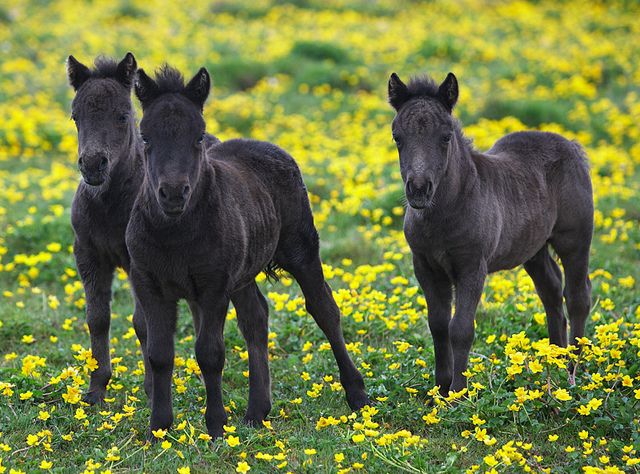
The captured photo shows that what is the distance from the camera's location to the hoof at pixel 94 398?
601 cm

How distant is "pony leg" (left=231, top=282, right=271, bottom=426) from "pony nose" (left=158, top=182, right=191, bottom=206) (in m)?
1.53

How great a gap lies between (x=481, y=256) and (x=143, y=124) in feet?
7.69

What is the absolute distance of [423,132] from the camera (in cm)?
547

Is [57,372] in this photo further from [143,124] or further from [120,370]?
[143,124]

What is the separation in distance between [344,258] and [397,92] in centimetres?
372

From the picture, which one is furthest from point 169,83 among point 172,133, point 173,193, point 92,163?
point 173,193

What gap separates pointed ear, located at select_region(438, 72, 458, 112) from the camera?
221 inches

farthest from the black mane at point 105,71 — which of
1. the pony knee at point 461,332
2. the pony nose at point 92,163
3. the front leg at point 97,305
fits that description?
the pony knee at point 461,332

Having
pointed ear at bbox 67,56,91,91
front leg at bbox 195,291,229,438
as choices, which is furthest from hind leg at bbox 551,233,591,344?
pointed ear at bbox 67,56,91,91

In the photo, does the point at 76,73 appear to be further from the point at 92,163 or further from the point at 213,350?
the point at 213,350

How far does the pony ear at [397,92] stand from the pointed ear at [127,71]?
173 centimetres

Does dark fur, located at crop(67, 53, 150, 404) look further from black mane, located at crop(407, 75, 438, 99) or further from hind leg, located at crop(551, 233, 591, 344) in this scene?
hind leg, located at crop(551, 233, 591, 344)

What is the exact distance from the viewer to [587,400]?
5254 millimetres

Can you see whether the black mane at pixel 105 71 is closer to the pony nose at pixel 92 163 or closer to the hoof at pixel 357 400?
the pony nose at pixel 92 163
